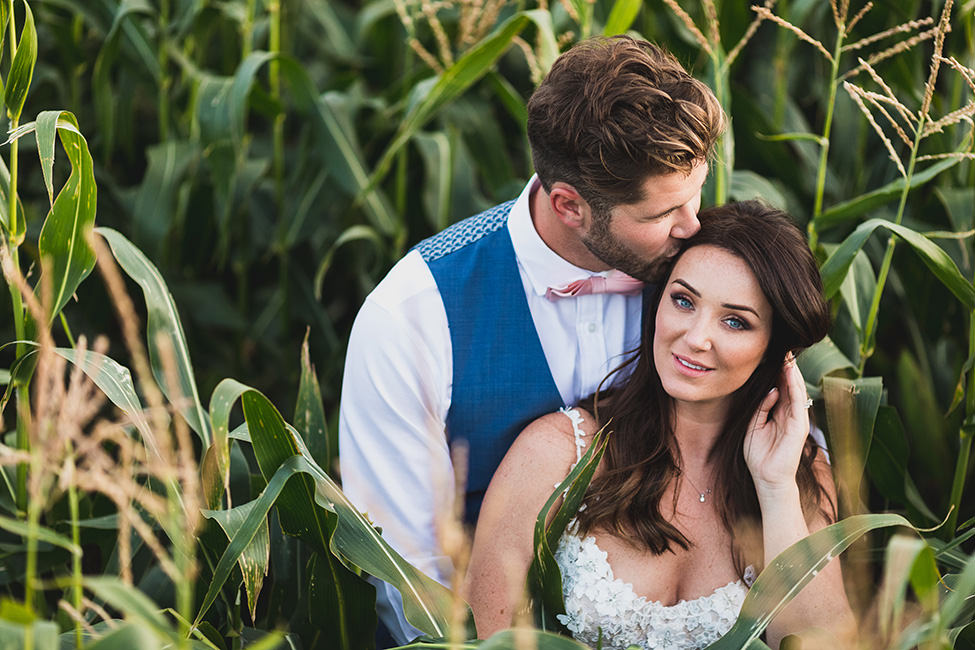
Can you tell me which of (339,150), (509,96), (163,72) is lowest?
(339,150)

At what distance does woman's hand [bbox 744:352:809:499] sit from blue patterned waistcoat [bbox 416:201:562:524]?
38 cm

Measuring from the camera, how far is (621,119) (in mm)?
1660

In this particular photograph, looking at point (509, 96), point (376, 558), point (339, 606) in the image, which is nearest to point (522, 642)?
point (376, 558)

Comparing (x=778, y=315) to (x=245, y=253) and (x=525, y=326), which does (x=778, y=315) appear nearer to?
(x=525, y=326)

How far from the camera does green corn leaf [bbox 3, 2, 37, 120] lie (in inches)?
60.1

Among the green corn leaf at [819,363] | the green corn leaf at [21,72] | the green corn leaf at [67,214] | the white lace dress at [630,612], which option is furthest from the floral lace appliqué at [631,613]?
the green corn leaf at [21,72]

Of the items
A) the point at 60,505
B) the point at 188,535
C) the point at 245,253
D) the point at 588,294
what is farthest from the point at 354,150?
the point at 188,535

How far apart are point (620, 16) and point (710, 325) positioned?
77cm

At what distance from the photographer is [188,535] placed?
148 centimetres

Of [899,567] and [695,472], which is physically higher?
[899,567]

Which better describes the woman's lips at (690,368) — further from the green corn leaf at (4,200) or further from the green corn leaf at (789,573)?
the green corn leaf at (4,200)

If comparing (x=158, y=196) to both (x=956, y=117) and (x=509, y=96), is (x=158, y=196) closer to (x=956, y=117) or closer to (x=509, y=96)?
(x=509, y=96)

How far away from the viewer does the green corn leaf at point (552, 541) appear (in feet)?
4.93

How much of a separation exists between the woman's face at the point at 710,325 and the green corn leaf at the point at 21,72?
3.64 feet
